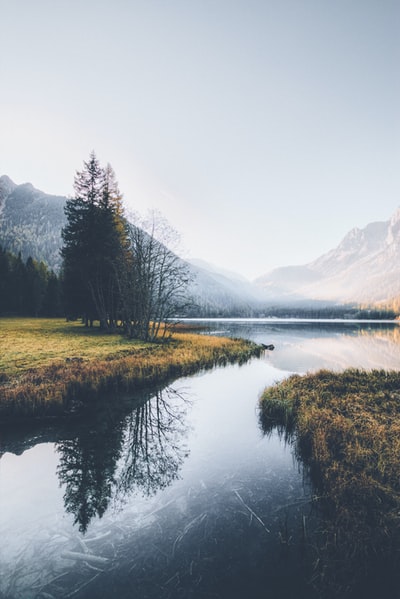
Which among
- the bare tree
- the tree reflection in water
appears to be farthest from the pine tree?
the tree reflection in water

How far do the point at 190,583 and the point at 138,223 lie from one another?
109 feet

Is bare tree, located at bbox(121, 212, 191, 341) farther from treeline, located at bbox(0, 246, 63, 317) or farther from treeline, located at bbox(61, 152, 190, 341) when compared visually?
treeline, located at bbox(0, 246, 63, 317)

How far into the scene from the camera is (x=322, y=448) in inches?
330

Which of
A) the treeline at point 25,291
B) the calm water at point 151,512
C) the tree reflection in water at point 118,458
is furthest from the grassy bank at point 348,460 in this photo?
the treeline at point 25,291

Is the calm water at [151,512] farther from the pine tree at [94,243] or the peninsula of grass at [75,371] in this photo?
the pine tree at [94,243]

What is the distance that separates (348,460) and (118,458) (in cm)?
712

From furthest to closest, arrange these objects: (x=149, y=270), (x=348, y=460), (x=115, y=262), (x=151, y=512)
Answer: (x=115, y=262), (x=149, y=270), (x=348, y=460), (x=151, y=512)

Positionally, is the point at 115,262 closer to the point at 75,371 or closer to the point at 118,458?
the point at 75,371

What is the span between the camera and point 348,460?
753 cm

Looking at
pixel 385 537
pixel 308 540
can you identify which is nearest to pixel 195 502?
pixel 308 540

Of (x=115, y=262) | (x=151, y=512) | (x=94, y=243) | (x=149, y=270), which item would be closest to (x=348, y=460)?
(x=151, y=512)

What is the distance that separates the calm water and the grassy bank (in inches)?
22.0

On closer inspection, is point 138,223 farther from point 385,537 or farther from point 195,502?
point 385,537

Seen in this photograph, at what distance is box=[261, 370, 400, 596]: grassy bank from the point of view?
5.04m
